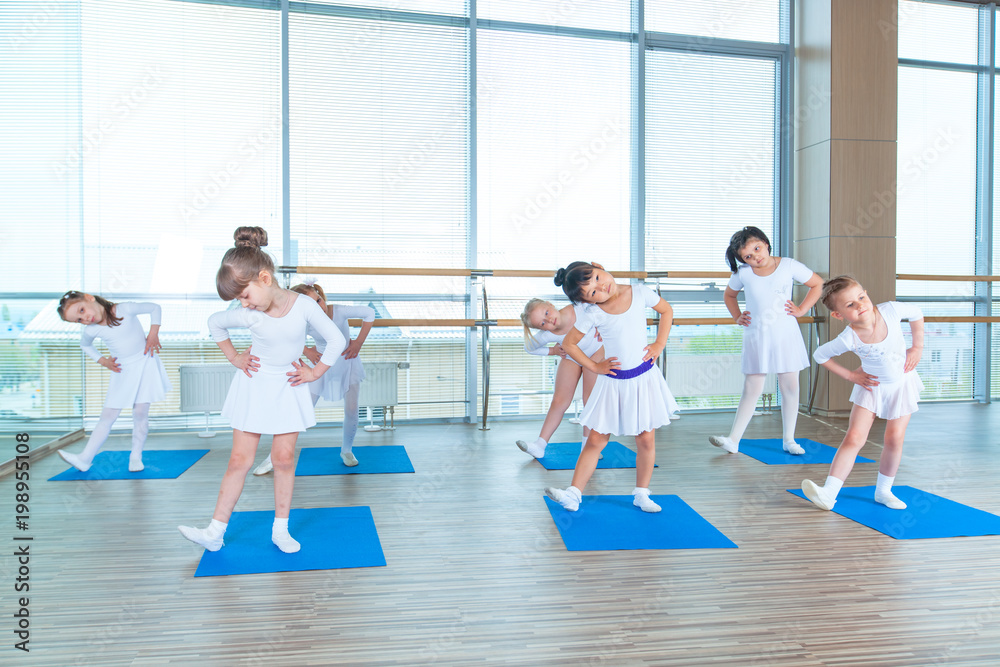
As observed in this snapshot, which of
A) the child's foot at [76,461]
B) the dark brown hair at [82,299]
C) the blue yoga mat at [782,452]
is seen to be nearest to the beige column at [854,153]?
the blue yoga mat at [782,452]

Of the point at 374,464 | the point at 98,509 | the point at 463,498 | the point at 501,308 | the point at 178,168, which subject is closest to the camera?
the point at 98,509

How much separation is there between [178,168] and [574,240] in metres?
2.76

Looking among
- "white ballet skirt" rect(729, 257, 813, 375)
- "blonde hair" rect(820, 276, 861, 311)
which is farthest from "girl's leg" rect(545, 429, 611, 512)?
"white ballet skirt" rect(729, 257, 813, 375)

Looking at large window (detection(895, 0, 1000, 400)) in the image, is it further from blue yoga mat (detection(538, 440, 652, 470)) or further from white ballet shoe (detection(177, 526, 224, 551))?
white ballet shoe (detection(177, 526, 224, 551))

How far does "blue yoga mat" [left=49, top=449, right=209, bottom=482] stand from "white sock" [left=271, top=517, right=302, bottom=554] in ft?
4.21

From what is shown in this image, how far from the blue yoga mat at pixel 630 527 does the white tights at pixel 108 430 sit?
2.07m

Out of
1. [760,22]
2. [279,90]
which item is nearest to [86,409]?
[279,90]

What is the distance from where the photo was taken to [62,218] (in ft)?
13.2

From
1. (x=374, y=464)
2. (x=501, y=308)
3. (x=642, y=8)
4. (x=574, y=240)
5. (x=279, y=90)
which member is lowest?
(x=374, y=464)

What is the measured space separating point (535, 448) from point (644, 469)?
39.2 inches

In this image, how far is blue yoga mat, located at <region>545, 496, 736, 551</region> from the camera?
223 cm

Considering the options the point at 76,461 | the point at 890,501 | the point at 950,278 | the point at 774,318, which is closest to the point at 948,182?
the point at 950,278

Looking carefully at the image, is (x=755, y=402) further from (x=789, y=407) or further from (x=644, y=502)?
(x=644, y=502)

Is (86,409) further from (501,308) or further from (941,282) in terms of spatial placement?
(941,282)
